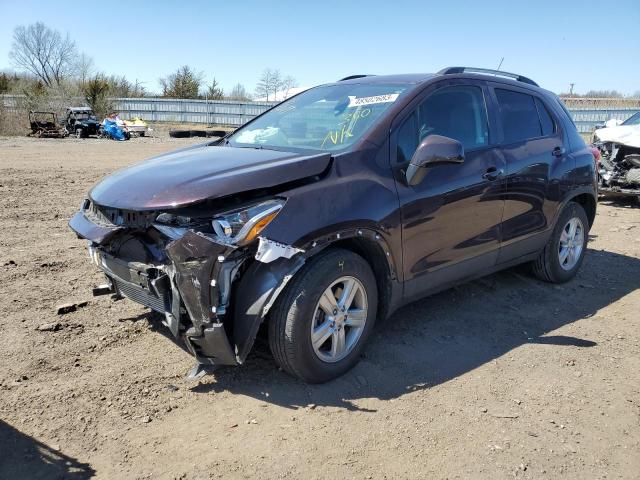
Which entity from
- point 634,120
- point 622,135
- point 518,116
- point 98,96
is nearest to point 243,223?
point 518,116

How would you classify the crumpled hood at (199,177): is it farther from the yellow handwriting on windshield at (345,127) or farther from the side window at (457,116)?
the side window at (457,116)

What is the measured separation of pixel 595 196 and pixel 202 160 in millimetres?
4041

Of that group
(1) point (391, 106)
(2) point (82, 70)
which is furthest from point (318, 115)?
(2) point (82, 70)

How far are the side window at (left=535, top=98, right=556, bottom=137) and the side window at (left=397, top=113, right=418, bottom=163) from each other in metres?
1.80

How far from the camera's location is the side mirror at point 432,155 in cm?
351

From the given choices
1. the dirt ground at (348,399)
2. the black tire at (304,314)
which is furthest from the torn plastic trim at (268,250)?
A: the dirt ground at (348,399)

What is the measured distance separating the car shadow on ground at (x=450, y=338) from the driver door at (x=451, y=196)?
43 cm

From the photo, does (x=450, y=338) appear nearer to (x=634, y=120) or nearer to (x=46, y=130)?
(x=634, y=120)

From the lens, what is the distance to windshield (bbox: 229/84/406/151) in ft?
12.5

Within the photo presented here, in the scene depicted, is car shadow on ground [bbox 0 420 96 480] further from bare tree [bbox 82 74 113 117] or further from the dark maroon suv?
bare tree [bbox 82 74 113 117]

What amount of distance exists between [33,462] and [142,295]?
3.42 ft

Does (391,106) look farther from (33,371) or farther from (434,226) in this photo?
(33,371)

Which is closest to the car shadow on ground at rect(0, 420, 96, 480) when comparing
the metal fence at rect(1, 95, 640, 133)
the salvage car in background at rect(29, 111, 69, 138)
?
the salvage car in background at rect(29, 111, 69, 138)

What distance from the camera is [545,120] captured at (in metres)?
5.08
